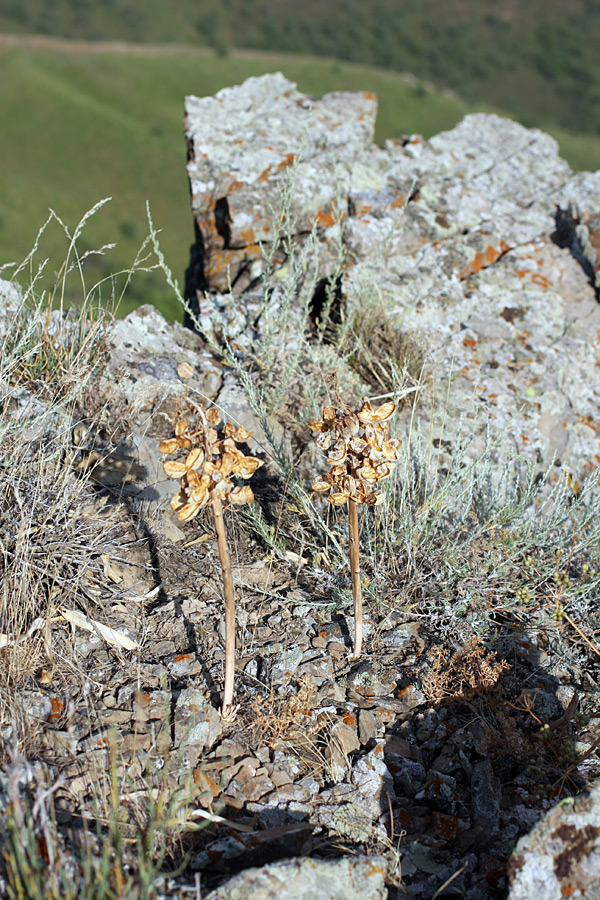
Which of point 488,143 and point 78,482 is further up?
point 488,143

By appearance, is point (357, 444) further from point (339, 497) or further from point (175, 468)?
point (175, 468)

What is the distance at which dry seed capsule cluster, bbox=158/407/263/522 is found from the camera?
1.84m

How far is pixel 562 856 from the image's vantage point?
1.65 meters

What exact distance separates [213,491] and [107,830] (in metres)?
0.98

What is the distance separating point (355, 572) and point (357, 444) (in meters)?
0.52

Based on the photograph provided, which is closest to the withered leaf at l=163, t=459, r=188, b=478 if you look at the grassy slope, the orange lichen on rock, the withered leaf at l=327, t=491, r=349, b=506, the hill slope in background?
the withered leaf at l=327, t=491, r=349, b=506

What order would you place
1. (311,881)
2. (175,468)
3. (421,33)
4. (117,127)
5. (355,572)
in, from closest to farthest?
1. (311,881)
2. (175,468)
3. (355,572)
4. (117,127)
5. (421,33)

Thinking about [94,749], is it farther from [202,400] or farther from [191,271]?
[191,271]

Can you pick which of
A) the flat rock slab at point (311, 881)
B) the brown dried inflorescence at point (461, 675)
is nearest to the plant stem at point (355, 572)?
the brown dried inflorescence at point (461, 675)

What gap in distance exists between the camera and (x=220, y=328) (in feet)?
12.3

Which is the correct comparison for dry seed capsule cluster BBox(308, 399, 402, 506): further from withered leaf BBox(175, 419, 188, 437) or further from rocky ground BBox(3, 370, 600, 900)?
rocky ground BBox(3, 370, 600, 900)

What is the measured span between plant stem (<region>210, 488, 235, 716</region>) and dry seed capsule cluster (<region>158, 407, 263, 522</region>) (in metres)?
0.04

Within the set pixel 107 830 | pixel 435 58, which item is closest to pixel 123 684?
pixel 107 830

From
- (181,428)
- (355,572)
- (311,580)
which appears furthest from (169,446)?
(311,580)
